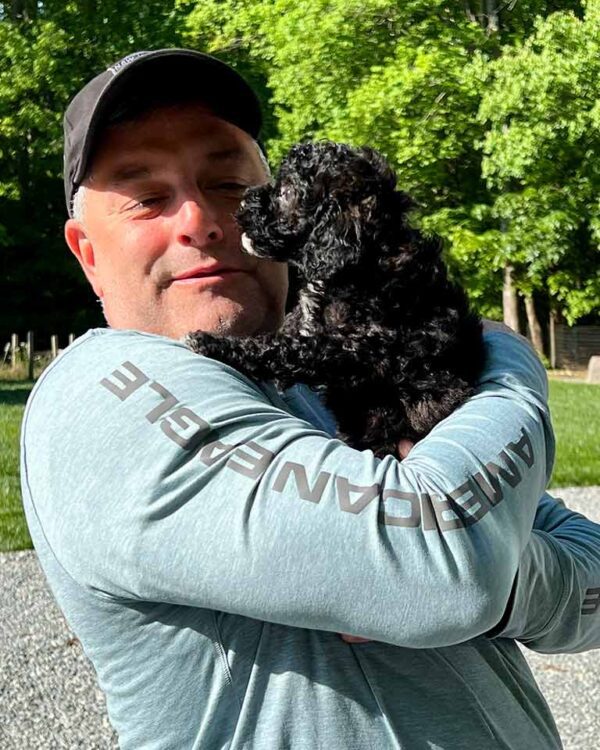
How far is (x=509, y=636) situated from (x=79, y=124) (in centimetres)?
129

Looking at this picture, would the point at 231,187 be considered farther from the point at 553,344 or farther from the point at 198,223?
the point at 553,344

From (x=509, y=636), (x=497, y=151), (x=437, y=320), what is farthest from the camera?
(x=497, y=151)

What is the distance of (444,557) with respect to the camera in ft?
4.83

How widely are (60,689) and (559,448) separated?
860 centimetres

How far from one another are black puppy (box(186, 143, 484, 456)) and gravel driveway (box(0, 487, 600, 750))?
114 inches

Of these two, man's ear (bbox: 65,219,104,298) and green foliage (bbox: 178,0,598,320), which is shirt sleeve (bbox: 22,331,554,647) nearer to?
man's ear (bbox: 65,219,104,298)

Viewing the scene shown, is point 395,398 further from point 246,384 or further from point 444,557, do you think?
point 444,557

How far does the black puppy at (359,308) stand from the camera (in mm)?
2311

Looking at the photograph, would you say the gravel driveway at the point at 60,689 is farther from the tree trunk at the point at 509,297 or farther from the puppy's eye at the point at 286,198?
the tree trunk at the point at 509,297

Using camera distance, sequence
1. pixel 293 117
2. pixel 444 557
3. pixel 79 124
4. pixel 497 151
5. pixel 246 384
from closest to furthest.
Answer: pixel 444 557 < pixel 246 384 < pixel 79 124 < pixel 497 151 < pixel 293 117

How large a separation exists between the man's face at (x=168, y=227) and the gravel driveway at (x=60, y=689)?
3.14 m

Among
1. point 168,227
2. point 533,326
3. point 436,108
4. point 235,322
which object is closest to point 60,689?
point 235,322

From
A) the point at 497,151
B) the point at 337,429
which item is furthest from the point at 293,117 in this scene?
the point at 337,429

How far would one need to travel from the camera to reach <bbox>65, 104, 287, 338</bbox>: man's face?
2178 millimetres
